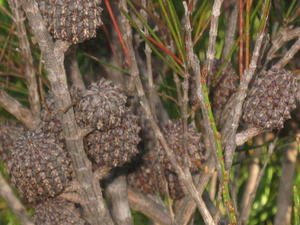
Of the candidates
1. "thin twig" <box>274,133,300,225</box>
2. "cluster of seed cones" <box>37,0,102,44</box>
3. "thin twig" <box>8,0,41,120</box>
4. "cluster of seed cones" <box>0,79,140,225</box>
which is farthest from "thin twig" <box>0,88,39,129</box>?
"thin twig" <box>274,133,300,225</box>

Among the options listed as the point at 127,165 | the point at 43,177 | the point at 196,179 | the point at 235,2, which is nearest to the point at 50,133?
the point at 43,177

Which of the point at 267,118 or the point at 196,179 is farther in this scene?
the point at 196,179

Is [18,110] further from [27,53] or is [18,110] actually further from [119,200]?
[119,200]

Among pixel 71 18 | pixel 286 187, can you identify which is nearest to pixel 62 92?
pixel 71 18

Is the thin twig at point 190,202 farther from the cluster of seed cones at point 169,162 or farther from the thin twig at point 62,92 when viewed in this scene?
the thin twig at point 62,92

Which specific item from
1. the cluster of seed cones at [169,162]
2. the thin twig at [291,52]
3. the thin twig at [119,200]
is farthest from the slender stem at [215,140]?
the thin twig at [119,200]

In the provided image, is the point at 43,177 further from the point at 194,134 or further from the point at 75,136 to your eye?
the point at 194,134
